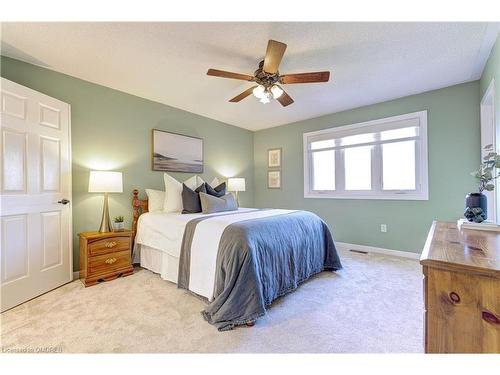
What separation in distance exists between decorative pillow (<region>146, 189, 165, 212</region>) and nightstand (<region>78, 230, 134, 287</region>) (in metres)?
0.52

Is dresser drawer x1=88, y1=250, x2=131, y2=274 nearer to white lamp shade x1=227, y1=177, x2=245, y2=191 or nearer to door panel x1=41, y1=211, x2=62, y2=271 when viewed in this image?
door panel x1=41, y1=211, x2=62, y2=271

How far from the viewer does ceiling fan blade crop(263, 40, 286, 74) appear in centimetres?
169

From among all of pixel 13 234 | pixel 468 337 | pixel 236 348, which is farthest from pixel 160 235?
pixel 468 337

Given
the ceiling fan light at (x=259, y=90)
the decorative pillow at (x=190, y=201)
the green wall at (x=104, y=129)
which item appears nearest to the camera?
the ceiling fan light at (x=259, y=90)

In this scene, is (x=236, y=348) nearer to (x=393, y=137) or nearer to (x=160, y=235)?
(x=160, y=235)

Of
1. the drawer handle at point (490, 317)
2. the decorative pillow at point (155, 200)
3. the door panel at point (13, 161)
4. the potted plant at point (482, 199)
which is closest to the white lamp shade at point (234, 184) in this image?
the decorative pillow at point (155, 200)

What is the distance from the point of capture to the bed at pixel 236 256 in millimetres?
1759

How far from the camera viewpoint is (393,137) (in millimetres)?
3441

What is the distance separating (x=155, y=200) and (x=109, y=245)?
2.69 feet

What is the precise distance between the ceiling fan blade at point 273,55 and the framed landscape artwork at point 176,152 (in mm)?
2195

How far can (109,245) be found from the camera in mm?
2586

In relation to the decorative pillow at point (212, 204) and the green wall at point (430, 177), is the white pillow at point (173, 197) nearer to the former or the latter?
the decorative pillow at point (212, 204)

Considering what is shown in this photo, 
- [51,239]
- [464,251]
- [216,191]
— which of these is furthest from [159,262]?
[464,251]

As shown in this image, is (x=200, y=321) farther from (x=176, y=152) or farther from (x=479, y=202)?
(x=176, y=152)
